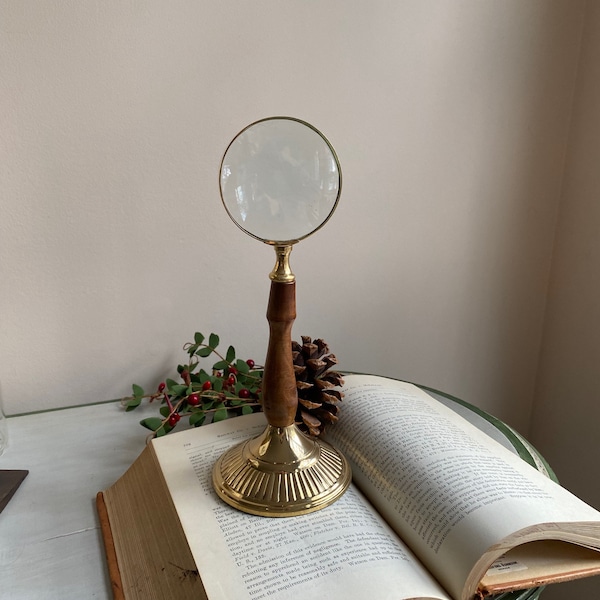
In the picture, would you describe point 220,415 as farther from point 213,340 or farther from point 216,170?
point 216,170

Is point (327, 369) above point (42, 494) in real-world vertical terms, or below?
above

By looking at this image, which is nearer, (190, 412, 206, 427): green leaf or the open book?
the open book

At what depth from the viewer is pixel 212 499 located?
544 mm

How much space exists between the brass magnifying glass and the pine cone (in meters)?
0.06

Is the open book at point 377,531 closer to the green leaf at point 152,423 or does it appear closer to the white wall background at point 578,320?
the green leaf at point 152,423

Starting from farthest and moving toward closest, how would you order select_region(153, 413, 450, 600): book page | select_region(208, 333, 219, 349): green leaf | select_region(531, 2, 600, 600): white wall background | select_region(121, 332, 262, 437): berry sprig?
select_region(531, 2, 600, 600): white wall background, select_region(208, 333, 219, 349): green leaf, select_region(121, 332, 262, 437): berry sprig, select_region(153, 413, 450, 600): book page

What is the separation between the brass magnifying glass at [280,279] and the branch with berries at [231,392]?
6 centimetres

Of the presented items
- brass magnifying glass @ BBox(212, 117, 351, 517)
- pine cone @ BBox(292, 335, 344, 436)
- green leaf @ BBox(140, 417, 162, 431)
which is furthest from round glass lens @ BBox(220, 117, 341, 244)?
green leaf @ BBox(140, 417, 162, 431)

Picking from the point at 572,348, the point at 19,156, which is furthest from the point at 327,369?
the point at 572,348

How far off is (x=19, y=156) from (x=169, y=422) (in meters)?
0.39

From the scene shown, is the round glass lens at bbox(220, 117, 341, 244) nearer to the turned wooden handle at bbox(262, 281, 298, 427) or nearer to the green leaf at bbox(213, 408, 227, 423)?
the turned wooden handle at bbox(262, 281, 298, 427)

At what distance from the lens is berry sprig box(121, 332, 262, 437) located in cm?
72

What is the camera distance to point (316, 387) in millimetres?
668

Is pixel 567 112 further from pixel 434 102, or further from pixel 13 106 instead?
pixel 13 106
